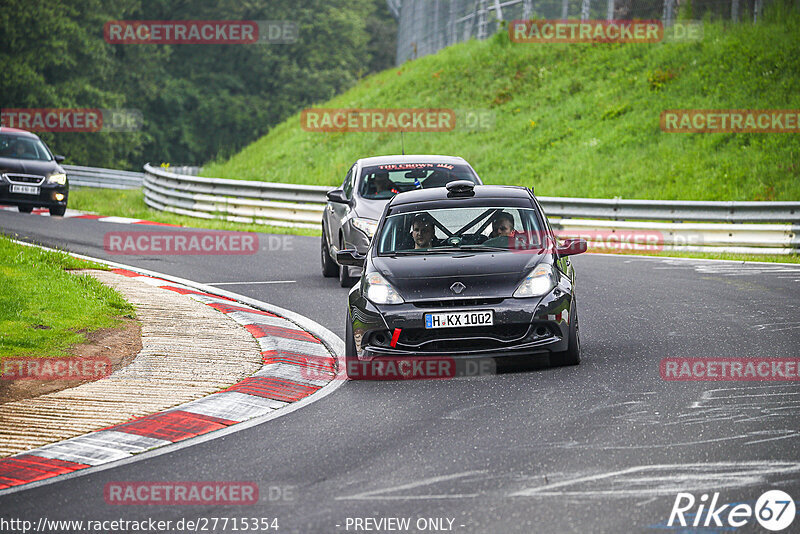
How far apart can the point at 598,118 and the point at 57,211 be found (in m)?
14.9

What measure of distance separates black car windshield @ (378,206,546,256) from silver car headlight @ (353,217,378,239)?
3.54 meters

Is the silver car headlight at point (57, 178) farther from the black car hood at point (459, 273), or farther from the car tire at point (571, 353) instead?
the car tire at point (571, 353)

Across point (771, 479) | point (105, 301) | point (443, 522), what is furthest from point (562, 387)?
point (105, 301)

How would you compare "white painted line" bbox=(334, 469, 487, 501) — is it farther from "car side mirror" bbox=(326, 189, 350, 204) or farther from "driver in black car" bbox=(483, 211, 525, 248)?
"car side mirror" bbox=(326, 189, 350, 204)

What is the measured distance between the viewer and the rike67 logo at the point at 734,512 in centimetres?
506

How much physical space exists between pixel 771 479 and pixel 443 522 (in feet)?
5.71

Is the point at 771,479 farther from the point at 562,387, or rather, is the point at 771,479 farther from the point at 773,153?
the point at 773,153

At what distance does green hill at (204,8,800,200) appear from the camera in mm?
26266

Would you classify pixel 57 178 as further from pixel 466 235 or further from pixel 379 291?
pixel 379 291

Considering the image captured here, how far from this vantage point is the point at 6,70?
46812mm

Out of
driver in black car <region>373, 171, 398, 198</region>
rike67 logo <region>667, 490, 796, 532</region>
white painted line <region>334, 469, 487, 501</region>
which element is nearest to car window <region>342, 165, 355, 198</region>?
driver in black car <region>373, 171, 398, 198</region>

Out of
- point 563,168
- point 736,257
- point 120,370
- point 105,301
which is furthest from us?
point 563,168

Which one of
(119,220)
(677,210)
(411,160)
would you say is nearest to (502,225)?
(411,160)

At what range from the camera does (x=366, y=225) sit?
13906 mm
